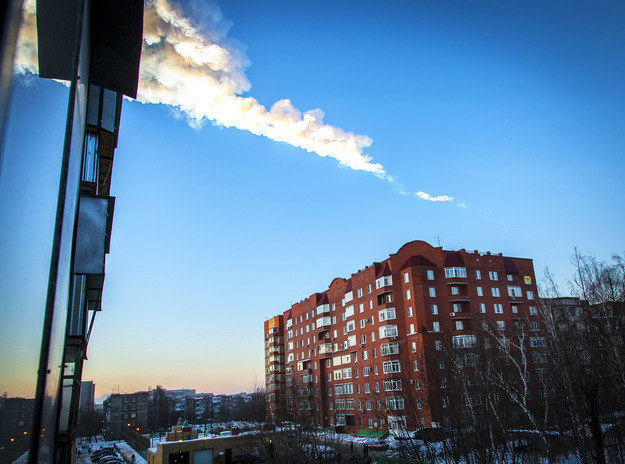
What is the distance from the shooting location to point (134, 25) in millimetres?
3486

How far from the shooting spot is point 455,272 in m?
50.8

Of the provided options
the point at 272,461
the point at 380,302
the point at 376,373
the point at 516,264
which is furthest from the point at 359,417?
the point at 272,461

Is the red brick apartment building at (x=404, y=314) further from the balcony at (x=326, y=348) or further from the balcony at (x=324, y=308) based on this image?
the balcony at (x=324, y=308)

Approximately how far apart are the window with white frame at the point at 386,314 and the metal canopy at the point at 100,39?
49909 millimetres

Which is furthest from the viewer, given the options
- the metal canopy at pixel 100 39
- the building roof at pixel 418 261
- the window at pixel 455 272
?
the building roof at pixel 418 261

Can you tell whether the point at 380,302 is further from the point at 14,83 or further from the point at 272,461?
the point at 14,83

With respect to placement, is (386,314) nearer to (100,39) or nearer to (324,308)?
(324,308)

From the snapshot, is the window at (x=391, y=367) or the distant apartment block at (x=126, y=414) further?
the distant apartment block at (x=126, y=414)

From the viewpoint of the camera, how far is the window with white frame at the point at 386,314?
5172cm

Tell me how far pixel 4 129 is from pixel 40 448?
1491mm

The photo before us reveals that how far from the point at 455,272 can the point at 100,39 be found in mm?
51023

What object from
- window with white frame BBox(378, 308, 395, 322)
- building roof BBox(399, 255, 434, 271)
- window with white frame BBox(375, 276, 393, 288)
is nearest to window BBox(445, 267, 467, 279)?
building roof BBox(399, 255, 434, 271)

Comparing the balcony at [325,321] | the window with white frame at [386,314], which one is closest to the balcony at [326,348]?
the balcony at [325,321]

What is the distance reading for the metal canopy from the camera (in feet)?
6.02
